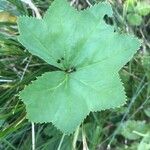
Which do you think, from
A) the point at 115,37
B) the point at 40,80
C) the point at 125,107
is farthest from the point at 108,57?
the point at 125,107

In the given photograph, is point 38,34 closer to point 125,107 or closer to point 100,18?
point 100,18

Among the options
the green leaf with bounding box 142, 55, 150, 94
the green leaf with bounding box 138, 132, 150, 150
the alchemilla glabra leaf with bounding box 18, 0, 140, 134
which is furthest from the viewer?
the green leaf with bounding box 142, 55, 150, 94

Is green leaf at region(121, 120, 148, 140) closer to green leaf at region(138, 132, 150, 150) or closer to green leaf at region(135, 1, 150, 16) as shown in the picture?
green leaf at region(138, 132, 150, 150)

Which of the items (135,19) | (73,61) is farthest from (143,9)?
(73,61)

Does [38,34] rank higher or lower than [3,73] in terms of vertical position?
higher

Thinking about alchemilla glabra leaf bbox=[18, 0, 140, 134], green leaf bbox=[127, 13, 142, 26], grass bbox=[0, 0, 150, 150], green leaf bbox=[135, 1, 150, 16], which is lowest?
grass bbox=[0, 0, 150, 150]

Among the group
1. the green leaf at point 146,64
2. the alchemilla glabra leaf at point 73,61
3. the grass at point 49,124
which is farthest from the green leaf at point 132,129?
the alchemilla glabra leaf at point 73,61

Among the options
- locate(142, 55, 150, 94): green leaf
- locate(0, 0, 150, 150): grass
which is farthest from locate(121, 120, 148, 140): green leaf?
locate(142, 55, 150, 94): green leaf
